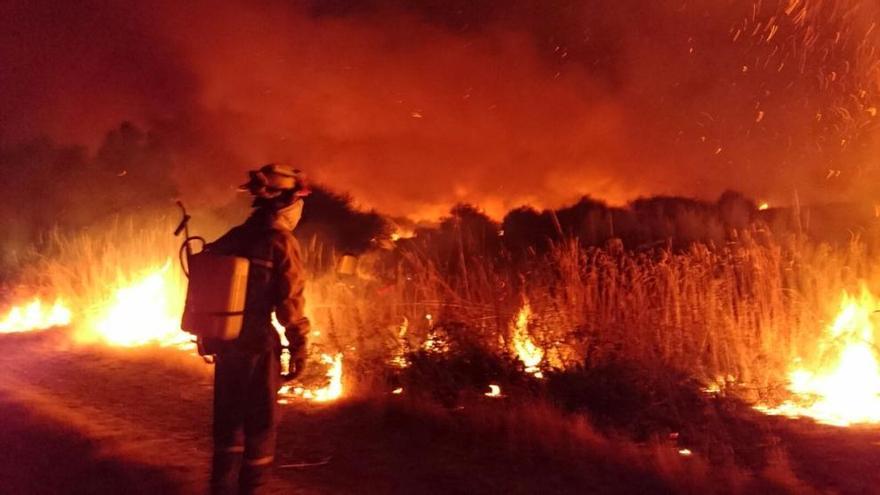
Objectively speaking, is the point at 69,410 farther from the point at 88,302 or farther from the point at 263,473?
the point at 88,302

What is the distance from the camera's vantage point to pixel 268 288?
5.09 meters

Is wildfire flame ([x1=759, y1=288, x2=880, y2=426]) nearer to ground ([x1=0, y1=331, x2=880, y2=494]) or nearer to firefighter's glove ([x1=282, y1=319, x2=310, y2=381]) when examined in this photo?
ground ([x1=0, y1=331, x2=880, y2=494])

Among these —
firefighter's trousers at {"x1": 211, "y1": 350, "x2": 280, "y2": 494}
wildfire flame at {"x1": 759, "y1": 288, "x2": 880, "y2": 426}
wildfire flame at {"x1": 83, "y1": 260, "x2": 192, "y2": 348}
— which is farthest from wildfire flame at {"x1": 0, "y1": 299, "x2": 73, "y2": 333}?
wildfire flame at {"x1": 759, "y1": 288, "x2": 880, "y2": 426}

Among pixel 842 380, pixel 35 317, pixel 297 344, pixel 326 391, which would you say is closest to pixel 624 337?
pixel 842 380

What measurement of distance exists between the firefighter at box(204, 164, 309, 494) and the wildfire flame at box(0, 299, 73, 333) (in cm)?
936

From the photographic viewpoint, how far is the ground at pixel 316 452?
19.5 ft

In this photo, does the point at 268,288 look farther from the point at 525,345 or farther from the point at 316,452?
the point at 525,345

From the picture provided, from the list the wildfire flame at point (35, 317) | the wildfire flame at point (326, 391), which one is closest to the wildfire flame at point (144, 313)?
the wildfire flame at point (35, 317)

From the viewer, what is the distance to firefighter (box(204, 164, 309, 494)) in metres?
5.01

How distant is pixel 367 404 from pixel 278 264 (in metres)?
3.13

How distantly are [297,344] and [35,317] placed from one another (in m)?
11.0

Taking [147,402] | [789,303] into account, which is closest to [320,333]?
[147,402]

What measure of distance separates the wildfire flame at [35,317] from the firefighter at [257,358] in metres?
9.36

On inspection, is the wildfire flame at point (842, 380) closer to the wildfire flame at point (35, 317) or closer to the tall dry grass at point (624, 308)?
the tall dry grass at point (624, 308)
